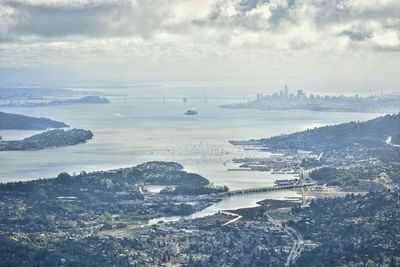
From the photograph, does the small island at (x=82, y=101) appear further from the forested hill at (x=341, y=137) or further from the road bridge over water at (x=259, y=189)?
the road bridge over water at (x=259, y=189)

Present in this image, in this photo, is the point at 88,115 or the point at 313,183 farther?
the point at 88,115

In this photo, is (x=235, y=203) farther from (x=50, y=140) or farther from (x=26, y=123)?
(x=26, y=123)

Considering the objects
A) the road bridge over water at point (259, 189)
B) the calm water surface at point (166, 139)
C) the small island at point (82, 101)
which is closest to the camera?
the road bridge over water at point (259, 189)

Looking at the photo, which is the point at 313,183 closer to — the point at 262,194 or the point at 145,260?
the point at 262,194

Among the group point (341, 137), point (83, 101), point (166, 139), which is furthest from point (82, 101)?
point (341, 137)

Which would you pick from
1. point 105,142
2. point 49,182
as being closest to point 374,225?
point 49,182

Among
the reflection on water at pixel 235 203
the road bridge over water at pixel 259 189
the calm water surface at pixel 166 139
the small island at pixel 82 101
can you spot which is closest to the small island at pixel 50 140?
the calm water surface at pixel 166 139

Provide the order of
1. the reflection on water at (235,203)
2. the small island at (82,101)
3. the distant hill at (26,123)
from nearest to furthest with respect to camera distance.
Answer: the reflection on water at (235,203), the distant hill at (26,123), the small island at (82,101)
